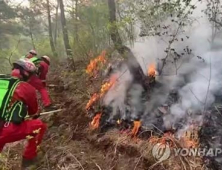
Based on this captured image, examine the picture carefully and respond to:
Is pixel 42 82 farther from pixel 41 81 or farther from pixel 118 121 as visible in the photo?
pixel 118 121

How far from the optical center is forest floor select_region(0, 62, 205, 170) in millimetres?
4676

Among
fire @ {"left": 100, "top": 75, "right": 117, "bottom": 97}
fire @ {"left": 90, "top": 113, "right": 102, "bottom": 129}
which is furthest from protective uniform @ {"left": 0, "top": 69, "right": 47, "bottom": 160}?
fire @ {"left": 100, "top": 75, "right": 117, "bottom": 97}

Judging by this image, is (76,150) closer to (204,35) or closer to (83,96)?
(83,96)

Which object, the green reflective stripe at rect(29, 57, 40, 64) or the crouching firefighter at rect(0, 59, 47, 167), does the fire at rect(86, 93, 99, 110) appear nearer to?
the crouching firefighter at rect(0, 59, 47, 167)

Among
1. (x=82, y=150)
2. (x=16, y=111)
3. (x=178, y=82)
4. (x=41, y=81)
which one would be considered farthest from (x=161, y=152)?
(x=41, y=81)

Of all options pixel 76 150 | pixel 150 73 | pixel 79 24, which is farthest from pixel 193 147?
pixel 79 24

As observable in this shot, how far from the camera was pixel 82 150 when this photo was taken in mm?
5531

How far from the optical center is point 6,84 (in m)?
4.43

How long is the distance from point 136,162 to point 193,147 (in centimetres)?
100

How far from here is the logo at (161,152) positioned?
457 centimetres

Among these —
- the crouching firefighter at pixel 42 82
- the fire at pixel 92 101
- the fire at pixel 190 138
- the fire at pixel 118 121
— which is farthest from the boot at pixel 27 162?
the crouching firefighter at pixel 42 82
